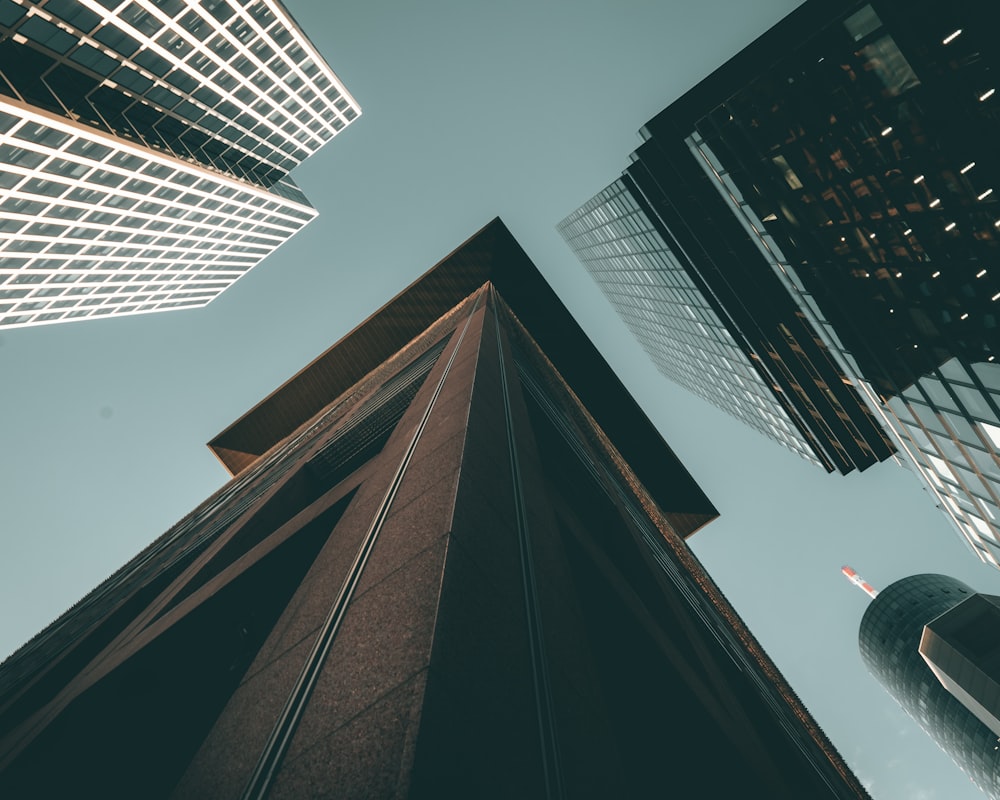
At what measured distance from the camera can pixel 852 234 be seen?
1842 cm

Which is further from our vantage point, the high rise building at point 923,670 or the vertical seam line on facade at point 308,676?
the high rise building at point 923,670

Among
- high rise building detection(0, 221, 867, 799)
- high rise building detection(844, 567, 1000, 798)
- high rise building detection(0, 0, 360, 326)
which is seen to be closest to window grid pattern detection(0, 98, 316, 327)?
high rise building detection(0, 0, 360, 326)

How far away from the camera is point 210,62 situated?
54.9 m

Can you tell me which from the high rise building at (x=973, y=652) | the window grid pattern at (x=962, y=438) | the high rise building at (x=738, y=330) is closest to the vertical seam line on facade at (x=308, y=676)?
the window grid pattern at (x=962, y=438)

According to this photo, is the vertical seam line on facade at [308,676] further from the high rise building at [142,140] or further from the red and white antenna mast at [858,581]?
the red and white antenna mast at [858,581]

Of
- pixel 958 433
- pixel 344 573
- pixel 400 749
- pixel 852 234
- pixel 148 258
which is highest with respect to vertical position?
pixel 148 258

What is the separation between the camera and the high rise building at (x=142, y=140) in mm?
41656

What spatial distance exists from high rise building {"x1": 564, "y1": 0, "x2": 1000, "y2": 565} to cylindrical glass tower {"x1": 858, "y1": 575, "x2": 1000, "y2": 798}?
70.4 m

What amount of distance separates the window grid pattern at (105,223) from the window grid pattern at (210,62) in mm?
5475

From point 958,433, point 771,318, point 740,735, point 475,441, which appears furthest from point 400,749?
point 771,318

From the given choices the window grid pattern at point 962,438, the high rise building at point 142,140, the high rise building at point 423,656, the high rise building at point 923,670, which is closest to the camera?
the high rise building at point 423,656

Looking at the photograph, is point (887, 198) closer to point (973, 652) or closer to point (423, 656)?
point (423, 656)

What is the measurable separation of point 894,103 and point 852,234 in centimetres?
443

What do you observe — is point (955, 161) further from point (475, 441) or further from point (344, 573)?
point (344, 573)
